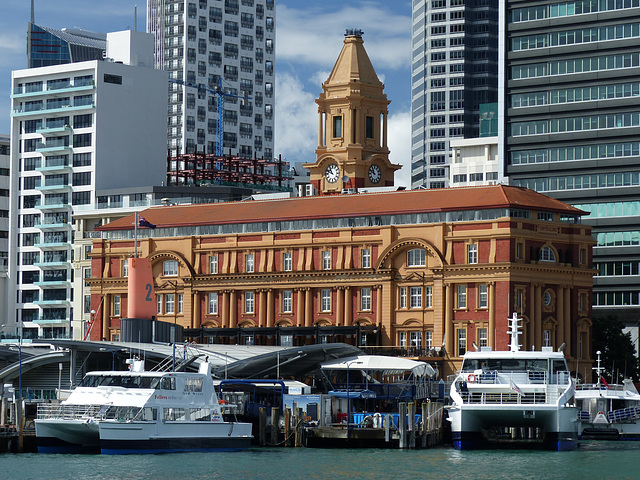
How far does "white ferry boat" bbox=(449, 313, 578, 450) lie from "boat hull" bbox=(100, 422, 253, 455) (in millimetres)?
14965

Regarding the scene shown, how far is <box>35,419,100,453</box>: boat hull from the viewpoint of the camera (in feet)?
322

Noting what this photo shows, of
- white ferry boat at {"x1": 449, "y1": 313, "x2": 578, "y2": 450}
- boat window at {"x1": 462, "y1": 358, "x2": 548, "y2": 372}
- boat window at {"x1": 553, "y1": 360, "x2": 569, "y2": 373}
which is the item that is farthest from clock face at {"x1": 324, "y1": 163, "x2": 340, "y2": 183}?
boat window at {"x1": 553, "y1": 360, "x2": 569, "y2": 373}

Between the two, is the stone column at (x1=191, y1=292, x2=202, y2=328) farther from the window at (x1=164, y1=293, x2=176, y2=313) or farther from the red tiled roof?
the red tiled roof

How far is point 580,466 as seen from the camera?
96.8 meters

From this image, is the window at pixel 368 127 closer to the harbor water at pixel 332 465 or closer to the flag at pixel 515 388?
the flag at pixel 515 388

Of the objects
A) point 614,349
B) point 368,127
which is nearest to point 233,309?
point 368,127

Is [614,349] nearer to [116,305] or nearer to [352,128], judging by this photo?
[352,128]

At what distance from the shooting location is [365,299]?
164 m

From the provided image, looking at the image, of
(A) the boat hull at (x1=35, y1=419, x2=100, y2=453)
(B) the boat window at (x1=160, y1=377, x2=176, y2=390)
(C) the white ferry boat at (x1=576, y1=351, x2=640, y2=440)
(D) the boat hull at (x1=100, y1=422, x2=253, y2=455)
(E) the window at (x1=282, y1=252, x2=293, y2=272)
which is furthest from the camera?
(E) the window at (x1=282, y1=252, x2=293, y2=272)

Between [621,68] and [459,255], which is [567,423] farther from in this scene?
[621,68]

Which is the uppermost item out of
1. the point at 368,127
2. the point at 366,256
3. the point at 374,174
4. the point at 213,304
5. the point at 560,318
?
the point at 368,127

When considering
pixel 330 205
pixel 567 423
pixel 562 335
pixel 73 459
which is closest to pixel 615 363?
pixel 562 335

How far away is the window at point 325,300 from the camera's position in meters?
167

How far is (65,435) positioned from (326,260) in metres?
70.7
